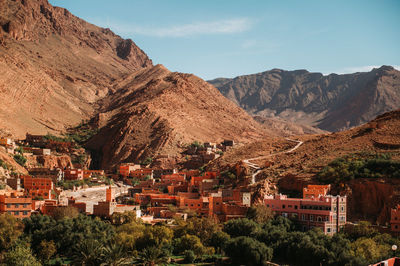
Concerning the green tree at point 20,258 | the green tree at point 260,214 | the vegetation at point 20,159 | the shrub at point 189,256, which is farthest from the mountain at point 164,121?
the green tree at point 20,258

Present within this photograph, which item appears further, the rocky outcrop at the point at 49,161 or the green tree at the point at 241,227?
the rocky outcrop at the point at 49,161

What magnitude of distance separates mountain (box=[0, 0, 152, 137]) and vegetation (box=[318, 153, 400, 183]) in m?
56.1

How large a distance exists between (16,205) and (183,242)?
14871 millimetres

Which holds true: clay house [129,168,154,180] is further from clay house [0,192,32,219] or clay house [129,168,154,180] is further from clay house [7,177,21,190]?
clay house [0,192,32,219]

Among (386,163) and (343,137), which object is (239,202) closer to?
(386,163)

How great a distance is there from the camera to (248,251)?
130 ft

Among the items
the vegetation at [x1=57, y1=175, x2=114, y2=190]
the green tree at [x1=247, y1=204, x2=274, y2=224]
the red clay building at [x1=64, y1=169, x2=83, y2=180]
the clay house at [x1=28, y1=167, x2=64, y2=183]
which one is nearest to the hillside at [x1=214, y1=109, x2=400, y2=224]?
the green tree at [x1=247, y1=204, x2=274, y2=224]

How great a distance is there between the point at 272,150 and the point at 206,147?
19074mm

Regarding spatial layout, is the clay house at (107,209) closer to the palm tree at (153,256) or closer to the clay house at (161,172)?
the palm tree at (153,256)

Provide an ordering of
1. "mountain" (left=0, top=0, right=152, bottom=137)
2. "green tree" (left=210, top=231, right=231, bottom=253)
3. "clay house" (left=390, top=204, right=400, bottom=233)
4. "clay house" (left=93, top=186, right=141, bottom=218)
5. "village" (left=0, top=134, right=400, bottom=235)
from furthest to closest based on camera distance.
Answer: "mountain" (left=0, top=0, right=152, bottom=137) → "clay house" (left=93, top=186, right=141, bottom=218) → "village" (left=0, top=134, right=400, bottom=235) → "green tree" (left=210, top=231, right=231, bottom=253) → "clay house" (left=390, top=204, right=400, bottom=233)

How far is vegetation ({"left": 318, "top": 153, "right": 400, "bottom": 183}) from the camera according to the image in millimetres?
49197

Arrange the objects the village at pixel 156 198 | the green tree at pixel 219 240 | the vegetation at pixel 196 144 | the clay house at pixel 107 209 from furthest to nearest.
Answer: the vegetation at pixel 196 144 < the clay house at pixel 107 209 < the village at pixel 156 198 < the green tree at pixel 219 240

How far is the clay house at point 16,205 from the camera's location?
157 ft

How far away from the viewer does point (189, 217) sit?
5056cm
